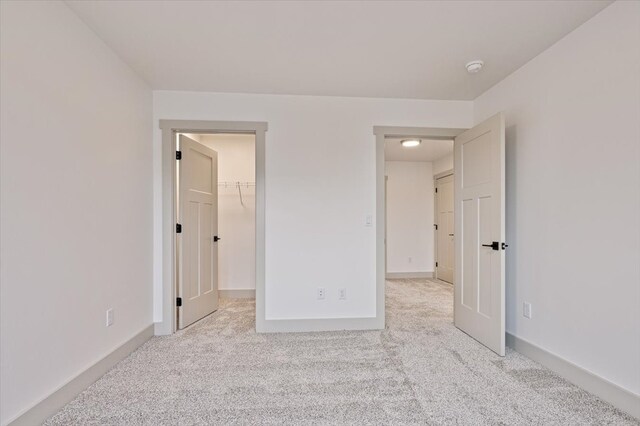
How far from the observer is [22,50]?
5.03ft

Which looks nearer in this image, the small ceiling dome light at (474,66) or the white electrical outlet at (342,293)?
the small ceiling dome light at (474,66)

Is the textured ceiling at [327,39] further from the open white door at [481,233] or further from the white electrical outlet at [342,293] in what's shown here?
the white electrical outlet at [342,293]

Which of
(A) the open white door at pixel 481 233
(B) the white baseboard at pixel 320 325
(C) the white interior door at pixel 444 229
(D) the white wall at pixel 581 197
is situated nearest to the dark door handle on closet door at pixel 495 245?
(A) the open white door at pixel 481 233

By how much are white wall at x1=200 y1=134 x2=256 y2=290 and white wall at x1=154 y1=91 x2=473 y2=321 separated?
4.49 ft

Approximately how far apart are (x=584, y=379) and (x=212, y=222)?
3541 mm

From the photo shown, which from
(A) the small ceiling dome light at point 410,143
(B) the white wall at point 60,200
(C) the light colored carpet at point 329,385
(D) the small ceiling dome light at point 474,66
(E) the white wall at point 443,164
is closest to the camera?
(B) the white wall at point 60,200

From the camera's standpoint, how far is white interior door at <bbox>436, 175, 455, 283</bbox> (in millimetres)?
5625

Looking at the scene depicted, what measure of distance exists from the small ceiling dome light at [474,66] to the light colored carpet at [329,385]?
226 cm

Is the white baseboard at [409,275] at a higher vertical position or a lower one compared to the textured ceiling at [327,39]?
lower

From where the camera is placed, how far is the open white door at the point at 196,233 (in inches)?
122

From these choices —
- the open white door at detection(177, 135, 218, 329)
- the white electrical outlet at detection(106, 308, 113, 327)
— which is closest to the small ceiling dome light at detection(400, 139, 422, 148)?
the open white door at detection(177, 135, 218, 329)

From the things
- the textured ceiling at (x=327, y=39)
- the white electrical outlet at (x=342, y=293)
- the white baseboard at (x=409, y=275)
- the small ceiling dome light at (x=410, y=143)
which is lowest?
the white baseboard at (x=409, y=275)

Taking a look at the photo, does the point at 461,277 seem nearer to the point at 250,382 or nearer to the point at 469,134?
the point at 469,134

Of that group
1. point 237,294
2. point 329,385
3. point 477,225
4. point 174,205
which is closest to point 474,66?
point 477,225
